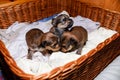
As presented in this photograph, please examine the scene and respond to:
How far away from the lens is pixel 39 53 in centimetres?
85

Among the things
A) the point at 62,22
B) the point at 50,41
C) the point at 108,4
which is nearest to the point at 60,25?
the point at 62,22

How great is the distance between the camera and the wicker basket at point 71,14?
677mm

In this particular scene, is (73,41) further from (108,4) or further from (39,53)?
(108,4)

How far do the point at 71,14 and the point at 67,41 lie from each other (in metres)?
0.57

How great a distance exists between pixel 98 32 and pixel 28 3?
0.55 metres

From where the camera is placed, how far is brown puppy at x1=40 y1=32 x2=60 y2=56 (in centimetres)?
76

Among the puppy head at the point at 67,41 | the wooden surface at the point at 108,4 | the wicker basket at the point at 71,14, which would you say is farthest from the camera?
the wooden surface at the point at 108,4

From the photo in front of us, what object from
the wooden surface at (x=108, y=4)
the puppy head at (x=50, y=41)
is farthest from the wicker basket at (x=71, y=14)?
the puppy head at (x=50, y=41)

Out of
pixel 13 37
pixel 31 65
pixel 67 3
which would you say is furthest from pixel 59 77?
pixel 67 3

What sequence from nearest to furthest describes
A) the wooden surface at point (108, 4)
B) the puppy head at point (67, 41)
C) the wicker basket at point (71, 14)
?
the wicker basket at point (71, 14), the puppy head at point (67, 41), the wooden surface at point (108, 4)

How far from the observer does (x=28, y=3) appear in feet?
3.84

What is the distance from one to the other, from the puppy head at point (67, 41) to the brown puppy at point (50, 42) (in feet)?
0.10

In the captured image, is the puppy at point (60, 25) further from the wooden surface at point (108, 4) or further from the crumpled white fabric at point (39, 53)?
the wooden surface at point (108, 4)

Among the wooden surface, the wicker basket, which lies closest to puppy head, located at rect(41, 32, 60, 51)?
the wicker basket
